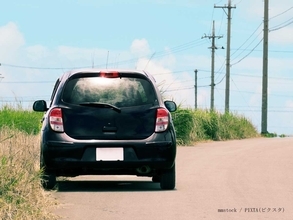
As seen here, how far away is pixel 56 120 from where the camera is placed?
11.8 metres

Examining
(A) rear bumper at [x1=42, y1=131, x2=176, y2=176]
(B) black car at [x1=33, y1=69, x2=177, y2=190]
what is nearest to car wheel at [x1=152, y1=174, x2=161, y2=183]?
(B) black car at [x1=33, y1=69, x2=177, y2=190]

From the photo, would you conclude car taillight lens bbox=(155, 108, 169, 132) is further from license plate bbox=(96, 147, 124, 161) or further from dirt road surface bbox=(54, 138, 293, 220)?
dirt road surface bbox=(54, 138, 293, 220)

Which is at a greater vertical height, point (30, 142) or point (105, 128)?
point (105, 128)

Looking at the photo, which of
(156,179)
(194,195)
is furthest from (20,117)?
(194,195)

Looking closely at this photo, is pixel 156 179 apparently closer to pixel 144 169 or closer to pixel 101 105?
pixel 144 169

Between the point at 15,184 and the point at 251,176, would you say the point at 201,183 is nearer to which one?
the point at 251,176

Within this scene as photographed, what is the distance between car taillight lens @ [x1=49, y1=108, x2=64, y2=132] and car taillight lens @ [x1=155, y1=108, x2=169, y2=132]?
4.67 feet

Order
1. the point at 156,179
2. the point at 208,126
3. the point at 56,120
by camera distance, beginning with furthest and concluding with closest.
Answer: the point at 208,126 < the point at 156,179 < the point at 56,120

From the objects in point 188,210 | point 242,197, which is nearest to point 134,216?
point 188,210

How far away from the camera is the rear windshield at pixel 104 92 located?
39.1ft

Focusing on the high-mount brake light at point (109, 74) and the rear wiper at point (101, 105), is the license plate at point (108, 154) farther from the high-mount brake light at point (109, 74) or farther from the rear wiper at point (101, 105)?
the high-mount brake light at point (109, 74)

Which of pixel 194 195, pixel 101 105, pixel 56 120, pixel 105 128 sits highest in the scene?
pixel 101 105

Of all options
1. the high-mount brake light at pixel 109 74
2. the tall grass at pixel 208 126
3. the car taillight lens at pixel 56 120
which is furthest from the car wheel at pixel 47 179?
the tall grass at pixel 208 126

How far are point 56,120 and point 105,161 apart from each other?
95 cm
